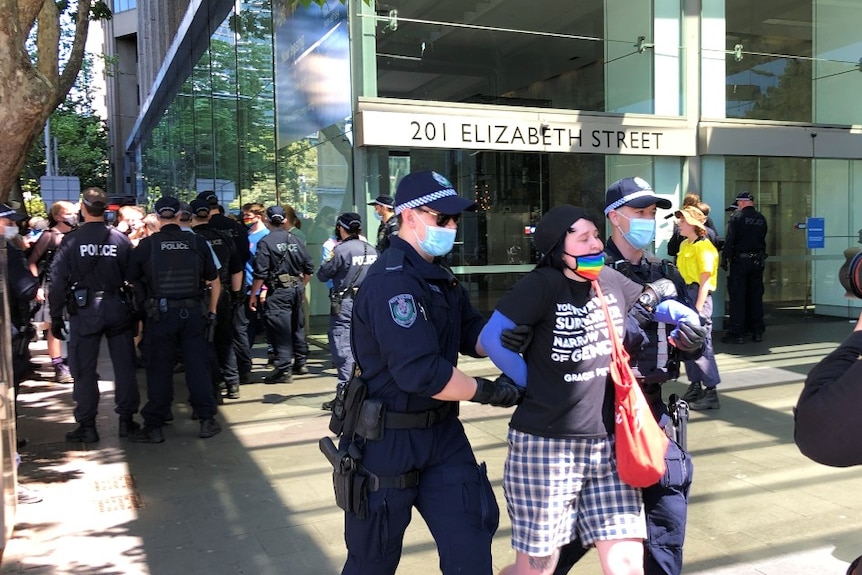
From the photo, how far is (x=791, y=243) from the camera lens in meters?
12.4

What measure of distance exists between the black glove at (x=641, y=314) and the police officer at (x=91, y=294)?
4497mm

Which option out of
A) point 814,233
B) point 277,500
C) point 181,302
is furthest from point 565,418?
point 814,233

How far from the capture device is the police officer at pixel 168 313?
6.00 m

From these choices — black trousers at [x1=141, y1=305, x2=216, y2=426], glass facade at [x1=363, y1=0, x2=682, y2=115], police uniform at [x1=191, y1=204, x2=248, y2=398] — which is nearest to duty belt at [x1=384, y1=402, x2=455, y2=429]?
black trousers at [x1=141, y1=305, x2=216, y2=426]

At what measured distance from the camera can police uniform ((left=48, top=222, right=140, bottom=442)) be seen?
5.81m

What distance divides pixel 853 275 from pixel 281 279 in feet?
23.2

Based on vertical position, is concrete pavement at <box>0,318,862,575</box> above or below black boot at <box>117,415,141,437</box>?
below

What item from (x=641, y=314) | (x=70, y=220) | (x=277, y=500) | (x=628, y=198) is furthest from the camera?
(x=70, y=220)

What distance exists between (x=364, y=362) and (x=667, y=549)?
4.75 ft

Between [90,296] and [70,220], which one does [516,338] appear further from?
[70,220]

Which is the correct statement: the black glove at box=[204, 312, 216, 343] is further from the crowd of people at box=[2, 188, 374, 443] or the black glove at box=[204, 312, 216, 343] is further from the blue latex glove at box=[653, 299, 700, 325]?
the blue latex glove at box=[653, 299, 700, 325]

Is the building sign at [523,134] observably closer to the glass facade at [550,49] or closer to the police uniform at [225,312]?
the glass facade at [550,49]

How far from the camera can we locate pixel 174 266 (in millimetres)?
6020

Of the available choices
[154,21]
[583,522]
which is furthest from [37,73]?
[154,21]
